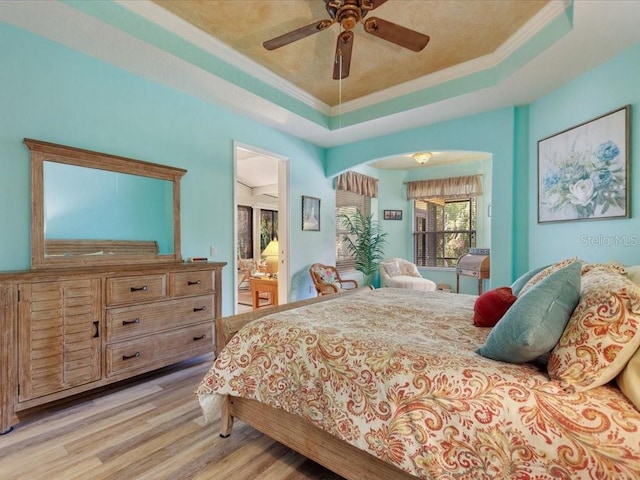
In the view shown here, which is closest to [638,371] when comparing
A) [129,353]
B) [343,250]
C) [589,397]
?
[589,397]

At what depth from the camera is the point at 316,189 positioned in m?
4.73

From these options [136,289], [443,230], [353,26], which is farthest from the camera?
[443,230]

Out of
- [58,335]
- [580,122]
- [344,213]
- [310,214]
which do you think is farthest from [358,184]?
[58,335]

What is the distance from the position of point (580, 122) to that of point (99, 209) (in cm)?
415

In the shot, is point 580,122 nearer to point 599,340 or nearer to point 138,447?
point 599,340

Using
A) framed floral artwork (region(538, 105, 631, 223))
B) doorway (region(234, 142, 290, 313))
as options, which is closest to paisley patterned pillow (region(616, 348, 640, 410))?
framed floral artwork (region(538, 105, 631, 223))

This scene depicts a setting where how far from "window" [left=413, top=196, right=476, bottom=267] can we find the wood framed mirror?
499cm

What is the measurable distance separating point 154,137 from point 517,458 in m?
3.36

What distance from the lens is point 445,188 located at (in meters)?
6.01

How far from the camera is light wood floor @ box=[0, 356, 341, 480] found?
155 centimetres

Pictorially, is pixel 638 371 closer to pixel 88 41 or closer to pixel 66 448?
pixel 66 448

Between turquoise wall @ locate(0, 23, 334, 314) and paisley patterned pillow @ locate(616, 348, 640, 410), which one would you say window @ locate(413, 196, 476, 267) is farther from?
paisley patterned pillow @ locate(616, 348, 640, 410)

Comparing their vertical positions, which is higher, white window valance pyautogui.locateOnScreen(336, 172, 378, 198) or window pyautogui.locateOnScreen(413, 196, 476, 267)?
white window valance pyautogui.locateOnScreen(336, 172, 378, 198)

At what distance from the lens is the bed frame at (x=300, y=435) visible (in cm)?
127
